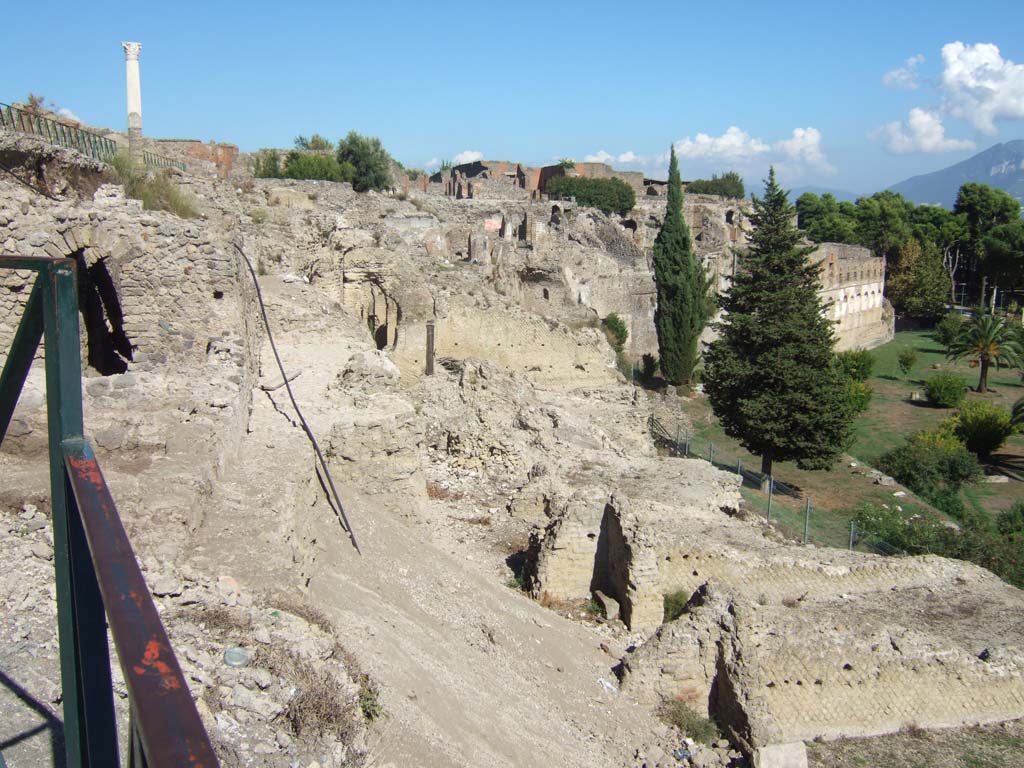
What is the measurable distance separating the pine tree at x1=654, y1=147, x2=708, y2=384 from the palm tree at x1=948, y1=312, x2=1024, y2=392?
12.3 metres

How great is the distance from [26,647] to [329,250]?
13347mm

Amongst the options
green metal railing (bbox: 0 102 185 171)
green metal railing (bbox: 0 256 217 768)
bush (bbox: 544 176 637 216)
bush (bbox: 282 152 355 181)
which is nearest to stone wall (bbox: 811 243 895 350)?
bush (bbox: 544 176 637 216)

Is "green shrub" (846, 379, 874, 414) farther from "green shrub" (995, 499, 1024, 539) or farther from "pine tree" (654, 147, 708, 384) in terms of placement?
"green shrub" (995, 499, 1024, 539)

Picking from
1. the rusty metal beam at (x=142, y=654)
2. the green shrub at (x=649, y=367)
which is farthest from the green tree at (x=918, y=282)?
the rusty metal beam at (x=142, y=654)

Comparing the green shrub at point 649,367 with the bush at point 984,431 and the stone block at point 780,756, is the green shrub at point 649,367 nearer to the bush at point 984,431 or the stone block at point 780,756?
the bush at point 984,431

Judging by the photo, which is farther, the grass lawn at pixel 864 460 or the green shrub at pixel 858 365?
the green shrub at pixel 858 365

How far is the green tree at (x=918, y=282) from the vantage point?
51875 millimetres

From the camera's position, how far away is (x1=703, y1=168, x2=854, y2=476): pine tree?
62.5ft

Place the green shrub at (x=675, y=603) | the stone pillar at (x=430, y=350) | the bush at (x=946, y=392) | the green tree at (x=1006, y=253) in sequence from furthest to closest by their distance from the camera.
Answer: the green tree at (x=1006, y=253) < the bush at (x=946, y=392) < the stone pillar at (x=430, y=350) < the green shrub at (x=675, y=603)

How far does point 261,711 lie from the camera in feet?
11.1

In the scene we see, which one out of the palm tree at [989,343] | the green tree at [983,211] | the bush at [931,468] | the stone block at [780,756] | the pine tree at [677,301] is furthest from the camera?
the green tree at [983,211]

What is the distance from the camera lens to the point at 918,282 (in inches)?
2061

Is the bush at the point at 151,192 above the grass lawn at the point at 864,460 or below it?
above

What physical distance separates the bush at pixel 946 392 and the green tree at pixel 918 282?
22.4 m
